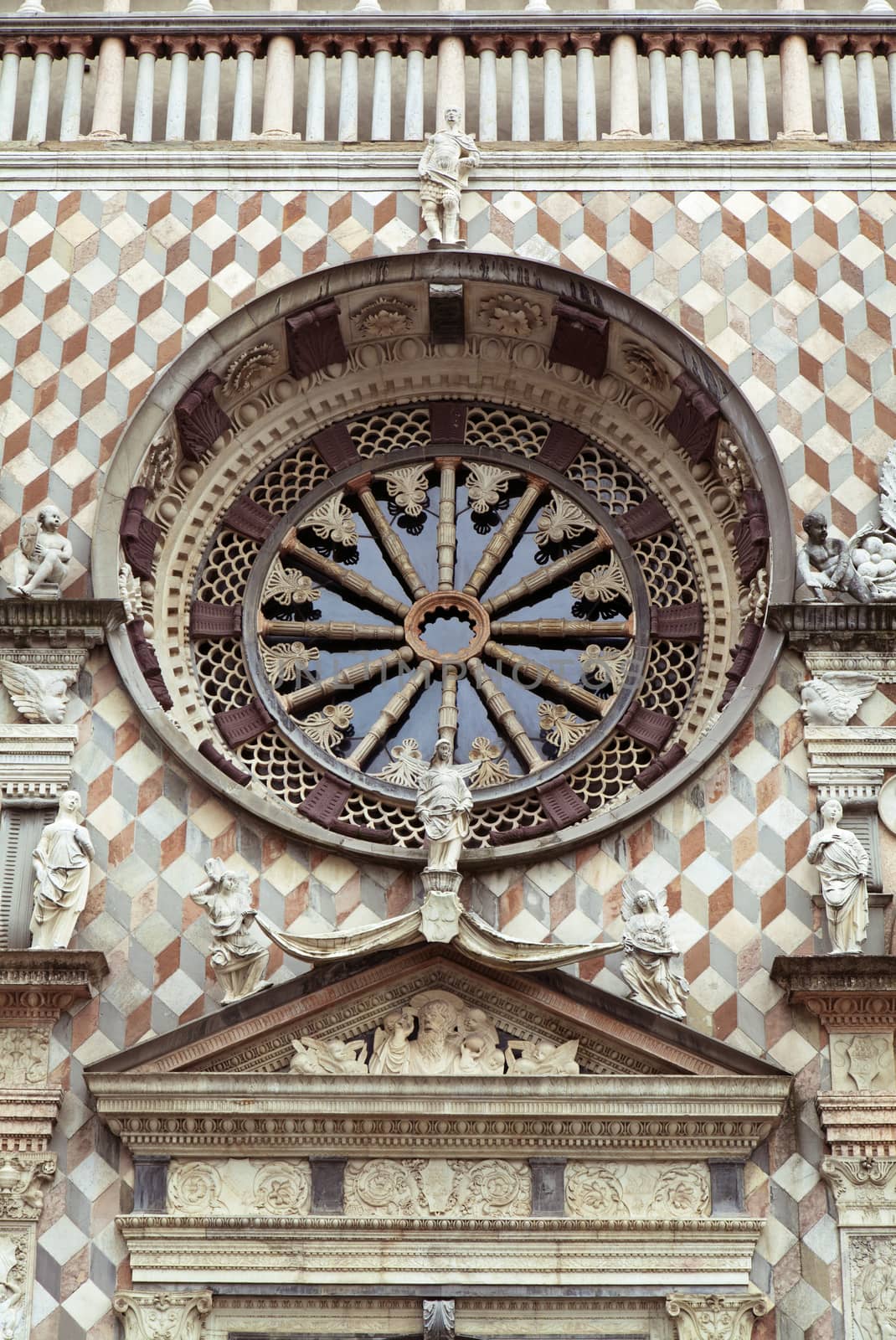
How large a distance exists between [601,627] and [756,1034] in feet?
10.8

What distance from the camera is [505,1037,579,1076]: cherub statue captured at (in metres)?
16.5

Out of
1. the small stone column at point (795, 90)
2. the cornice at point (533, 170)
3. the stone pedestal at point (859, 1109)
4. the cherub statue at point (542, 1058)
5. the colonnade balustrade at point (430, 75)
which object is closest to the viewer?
the stone pedestal at point (859, 1109)

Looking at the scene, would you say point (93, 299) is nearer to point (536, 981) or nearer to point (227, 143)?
point (227, 143)

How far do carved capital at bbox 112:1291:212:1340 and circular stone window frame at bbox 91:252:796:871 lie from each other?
3.00 meters

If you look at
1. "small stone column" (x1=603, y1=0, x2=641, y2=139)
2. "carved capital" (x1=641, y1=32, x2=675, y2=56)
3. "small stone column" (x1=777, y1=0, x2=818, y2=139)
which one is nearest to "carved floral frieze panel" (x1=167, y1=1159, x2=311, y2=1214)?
"small stone column" (x1=603, y1=0, x2=641, y2=139)

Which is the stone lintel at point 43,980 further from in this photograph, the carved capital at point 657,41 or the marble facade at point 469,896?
the carved capital at point 657,41

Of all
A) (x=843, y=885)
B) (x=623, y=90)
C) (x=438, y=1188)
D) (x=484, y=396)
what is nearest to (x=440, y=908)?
(x=438, y=1188)

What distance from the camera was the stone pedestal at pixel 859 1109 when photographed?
1586cm

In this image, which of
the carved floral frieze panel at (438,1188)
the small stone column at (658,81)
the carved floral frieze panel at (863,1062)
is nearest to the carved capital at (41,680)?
the carved floral frieze panel at (438,1188)

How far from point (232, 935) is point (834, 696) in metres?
4.18

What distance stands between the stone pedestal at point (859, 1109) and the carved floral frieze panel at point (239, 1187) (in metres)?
3.15

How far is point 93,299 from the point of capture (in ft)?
62.3

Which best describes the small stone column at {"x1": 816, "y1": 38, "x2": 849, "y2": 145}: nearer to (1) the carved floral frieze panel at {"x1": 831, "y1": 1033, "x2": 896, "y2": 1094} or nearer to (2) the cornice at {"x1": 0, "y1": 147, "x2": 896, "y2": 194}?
(2) the cornice at {"x1": 0, "y1": 147, "x2": 896, "y2": 194}

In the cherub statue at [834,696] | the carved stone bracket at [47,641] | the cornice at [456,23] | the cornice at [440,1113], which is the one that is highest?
the cornice at [456,23]
